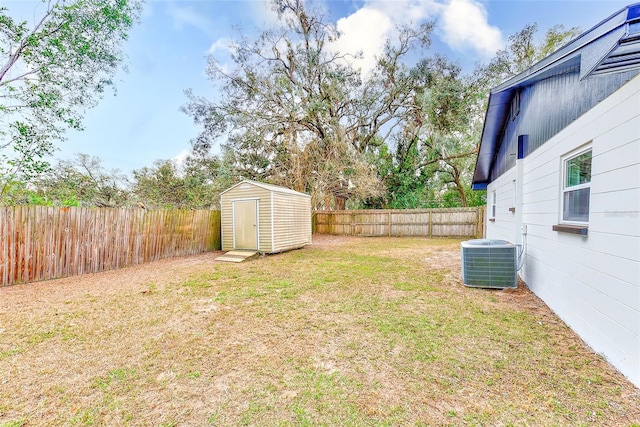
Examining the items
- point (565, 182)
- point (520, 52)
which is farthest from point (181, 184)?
point (520, 52)

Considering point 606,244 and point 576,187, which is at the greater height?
point 576,187

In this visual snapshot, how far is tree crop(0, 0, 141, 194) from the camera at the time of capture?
7262mm

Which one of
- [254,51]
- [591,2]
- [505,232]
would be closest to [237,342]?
[505,232]

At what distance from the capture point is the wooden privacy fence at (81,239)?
4.86 m

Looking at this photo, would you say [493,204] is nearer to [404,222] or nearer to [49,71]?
[404,222]

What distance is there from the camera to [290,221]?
29.5ft

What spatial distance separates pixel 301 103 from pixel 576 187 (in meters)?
11.5

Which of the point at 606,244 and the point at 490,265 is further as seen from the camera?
the point at 490,265

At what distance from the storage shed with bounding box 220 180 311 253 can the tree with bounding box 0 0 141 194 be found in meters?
5.40

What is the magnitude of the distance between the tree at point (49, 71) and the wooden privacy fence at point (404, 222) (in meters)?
10.6

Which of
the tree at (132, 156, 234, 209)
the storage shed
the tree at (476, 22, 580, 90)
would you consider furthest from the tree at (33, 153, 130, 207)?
the tree at (476, 22, 580, 90)

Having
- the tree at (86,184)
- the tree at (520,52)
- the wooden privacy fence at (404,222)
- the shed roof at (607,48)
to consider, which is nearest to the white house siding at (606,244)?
the shed roof at (607,48)

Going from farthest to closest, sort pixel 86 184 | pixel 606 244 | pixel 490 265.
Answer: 1. pixel 86 184
2. pixel 490 265
3. pixel 606 244

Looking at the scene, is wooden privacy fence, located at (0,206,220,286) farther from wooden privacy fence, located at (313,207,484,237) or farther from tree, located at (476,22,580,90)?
tree, located at (476,22,580,90)
